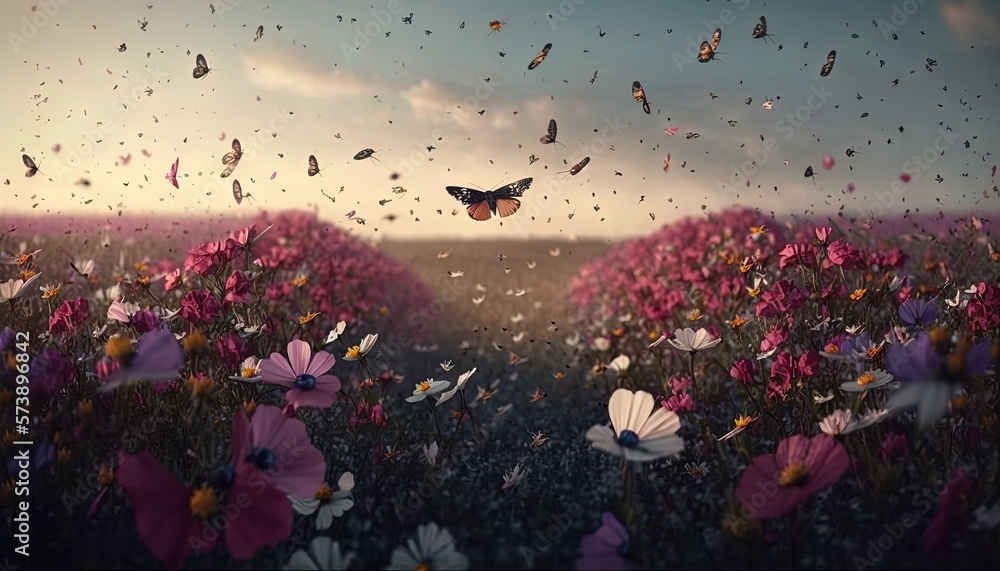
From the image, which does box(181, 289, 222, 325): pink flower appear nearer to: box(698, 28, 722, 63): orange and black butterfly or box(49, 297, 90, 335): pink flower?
box(49, 297, 90, 335): pink flower

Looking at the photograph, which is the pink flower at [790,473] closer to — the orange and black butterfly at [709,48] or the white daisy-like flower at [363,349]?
the white daisy-like flower at [363,349]

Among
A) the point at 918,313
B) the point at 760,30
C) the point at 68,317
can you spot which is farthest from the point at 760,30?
the point at 68,317

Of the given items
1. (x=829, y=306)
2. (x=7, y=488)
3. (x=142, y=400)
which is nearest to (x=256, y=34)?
(x=142, y=400)

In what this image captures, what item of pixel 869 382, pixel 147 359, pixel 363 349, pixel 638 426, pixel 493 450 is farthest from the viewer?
pixel 493 450

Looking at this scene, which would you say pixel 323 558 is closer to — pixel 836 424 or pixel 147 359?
pixel 147 359

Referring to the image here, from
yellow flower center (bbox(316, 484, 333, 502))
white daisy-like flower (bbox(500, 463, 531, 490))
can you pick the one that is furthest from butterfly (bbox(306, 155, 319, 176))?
yellow flower center (bbox(316, 484, 333, 502))
